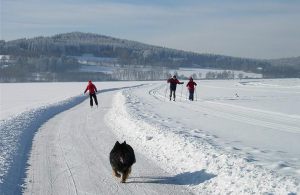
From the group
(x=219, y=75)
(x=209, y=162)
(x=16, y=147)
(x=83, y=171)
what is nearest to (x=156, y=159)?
(x=209, y=162)

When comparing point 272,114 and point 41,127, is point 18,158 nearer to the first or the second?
point 41,127

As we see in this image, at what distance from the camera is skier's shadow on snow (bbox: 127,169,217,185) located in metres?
8.94

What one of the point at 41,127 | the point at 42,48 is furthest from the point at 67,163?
the point at 42,48

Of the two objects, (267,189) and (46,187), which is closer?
(267,189)

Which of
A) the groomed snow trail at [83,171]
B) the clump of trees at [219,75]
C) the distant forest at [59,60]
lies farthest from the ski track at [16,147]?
the clump of trees at [219,75]

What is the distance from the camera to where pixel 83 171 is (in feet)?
32.9

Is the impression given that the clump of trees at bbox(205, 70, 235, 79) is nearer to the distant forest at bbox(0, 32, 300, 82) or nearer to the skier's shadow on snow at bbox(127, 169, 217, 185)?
the distant forest at bbox(0, 32, 300, 82)

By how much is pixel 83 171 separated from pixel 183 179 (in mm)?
2390

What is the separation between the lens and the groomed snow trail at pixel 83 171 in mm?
8625

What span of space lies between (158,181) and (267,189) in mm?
2542

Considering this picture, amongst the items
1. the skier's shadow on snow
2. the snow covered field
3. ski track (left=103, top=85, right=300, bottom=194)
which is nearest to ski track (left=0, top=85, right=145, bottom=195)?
the snow covered field

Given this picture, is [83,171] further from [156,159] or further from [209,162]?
[209,162]

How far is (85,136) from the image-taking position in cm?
1538

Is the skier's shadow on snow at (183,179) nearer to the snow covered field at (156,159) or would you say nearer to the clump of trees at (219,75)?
the snow covered field at (156,159)
